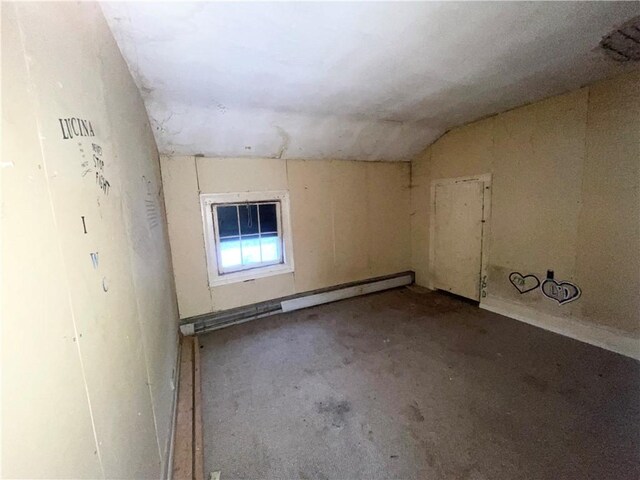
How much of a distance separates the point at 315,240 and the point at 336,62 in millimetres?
2181

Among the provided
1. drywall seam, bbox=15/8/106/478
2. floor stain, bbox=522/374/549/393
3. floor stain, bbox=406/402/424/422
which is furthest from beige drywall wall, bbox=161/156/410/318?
drywall seam, bbox=15/8/106/478

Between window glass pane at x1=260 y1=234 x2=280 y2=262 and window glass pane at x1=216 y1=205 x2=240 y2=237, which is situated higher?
window glass pane at x1=216 y1=205 x2=240 y2=237

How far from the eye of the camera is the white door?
10.9 ft

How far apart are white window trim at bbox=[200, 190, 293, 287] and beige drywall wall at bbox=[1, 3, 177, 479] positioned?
69.9 inches

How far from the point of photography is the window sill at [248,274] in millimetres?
3102

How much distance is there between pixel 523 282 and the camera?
2.90m

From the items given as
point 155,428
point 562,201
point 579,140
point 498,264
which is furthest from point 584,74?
point 155,428

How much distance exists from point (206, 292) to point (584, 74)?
3.91 meters

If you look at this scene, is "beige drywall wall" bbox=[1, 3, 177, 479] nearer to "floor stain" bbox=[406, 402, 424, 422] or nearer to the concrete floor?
the concrete floor

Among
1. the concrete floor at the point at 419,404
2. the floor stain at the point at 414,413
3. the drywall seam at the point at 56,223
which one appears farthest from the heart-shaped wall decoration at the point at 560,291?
the drywall seam at the point at 56,223

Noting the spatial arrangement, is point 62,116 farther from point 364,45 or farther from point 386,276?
point 386,276

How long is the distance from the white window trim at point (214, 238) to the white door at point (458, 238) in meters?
2.09

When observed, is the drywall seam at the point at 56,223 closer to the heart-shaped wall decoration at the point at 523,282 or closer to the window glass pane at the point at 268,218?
the window glass pane at the point at 268,218

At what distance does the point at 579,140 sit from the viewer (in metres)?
2.39
